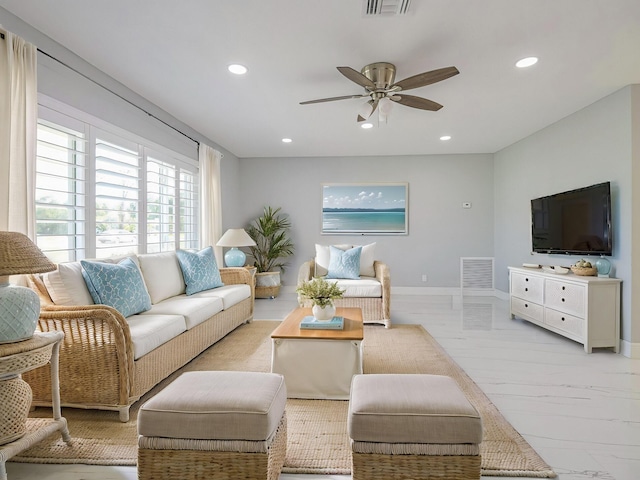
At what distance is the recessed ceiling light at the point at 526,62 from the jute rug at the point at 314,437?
2.51 m

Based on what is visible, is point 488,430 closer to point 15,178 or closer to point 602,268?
point 602,268

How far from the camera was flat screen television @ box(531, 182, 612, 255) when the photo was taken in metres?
3.67

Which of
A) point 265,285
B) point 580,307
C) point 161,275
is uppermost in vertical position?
point 161,275

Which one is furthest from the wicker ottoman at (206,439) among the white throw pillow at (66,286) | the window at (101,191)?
the window at (101,191)

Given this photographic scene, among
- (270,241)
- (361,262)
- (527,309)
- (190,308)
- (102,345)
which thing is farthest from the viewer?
(270,241)

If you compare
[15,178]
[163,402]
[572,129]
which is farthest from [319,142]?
[163,402]

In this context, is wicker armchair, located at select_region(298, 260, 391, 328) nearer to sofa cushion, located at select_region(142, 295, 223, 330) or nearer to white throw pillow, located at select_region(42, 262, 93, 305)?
sofa cushion, located at select_region(142, 295, 223, 330)

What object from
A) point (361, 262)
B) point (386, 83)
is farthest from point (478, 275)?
point (386, 83)

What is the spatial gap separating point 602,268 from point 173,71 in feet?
14.4

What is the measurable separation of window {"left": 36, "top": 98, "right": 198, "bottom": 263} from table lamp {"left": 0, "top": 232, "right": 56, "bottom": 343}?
1047 millimetres

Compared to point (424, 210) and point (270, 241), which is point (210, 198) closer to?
point (270, 241)

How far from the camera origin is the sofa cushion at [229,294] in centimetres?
379

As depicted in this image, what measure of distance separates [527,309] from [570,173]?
1.63 meters

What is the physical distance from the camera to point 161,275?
3.60m
